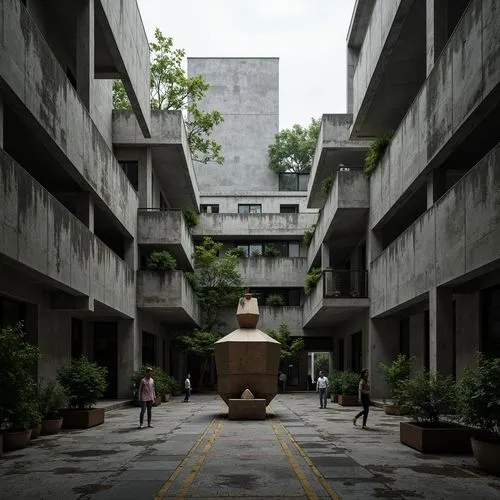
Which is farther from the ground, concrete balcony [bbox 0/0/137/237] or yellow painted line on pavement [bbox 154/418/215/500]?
concrete balcony [bbox 0/0/137/237]

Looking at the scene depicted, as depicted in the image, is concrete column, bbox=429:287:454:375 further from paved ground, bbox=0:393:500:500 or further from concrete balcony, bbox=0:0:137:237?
concrete balcony, bbox=0:0:137:237

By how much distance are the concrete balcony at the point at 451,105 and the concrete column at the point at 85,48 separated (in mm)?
10460

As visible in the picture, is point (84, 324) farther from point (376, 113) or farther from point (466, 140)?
point (466, 140)


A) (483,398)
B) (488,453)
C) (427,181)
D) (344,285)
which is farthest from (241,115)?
(488,453)

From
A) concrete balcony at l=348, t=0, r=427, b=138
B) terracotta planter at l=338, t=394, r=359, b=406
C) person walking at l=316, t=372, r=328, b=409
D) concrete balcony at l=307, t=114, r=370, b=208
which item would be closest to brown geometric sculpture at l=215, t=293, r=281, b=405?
person walking at l=316, t=372, r=328, b=409

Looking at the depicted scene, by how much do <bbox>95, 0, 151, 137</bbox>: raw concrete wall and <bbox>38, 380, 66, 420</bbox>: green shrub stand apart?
12.5 m

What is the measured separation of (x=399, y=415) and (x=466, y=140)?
1059cm

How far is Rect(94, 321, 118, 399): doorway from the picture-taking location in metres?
36.8

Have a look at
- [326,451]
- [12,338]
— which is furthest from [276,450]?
[12,338]

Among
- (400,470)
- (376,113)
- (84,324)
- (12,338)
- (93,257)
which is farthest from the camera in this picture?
(84,324)

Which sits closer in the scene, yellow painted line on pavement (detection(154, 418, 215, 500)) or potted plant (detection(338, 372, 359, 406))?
yellow painted line on pavement (detection(154, 418, 215, 500))

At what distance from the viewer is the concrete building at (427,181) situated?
17125 millimetres

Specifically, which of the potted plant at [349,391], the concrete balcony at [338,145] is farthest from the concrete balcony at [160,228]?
the potted plant at [349,391]

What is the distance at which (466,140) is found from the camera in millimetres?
21094
